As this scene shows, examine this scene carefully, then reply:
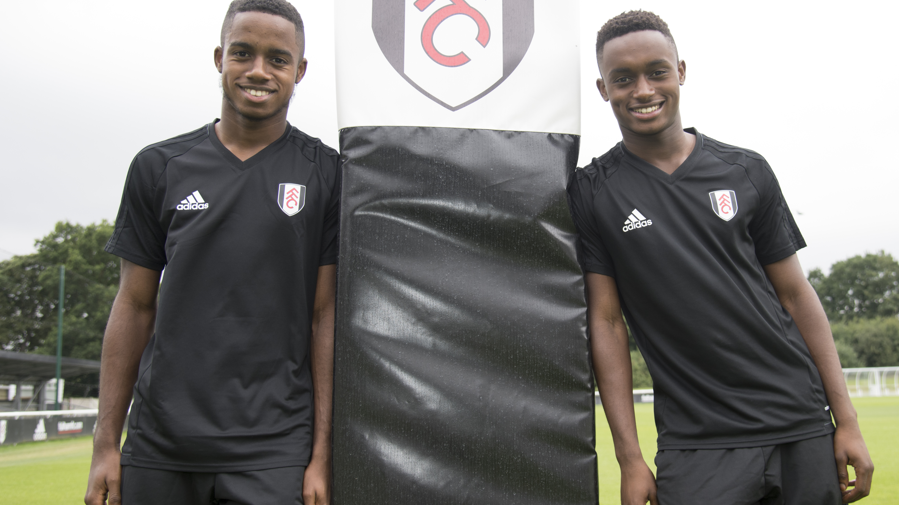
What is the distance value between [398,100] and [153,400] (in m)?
1.29

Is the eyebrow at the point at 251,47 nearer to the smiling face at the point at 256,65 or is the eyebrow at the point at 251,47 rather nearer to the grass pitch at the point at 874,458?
the smiling face at the point at 256,65

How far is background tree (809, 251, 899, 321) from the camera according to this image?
65075 millimetres

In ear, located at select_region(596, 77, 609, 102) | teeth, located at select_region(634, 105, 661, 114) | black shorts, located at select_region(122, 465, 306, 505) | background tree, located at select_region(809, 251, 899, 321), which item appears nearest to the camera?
black shorts, located at select_region(122, 465, 306, 505)

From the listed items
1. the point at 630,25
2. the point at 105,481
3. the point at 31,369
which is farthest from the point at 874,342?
the point at 105,481

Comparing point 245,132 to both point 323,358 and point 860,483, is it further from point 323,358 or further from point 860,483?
point 860,483

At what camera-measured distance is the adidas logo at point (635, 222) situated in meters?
2.35

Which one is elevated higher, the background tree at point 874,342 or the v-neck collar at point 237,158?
the v-neck collar at point 237,158

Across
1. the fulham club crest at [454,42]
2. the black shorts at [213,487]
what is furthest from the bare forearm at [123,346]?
the fulham club crest at [454,42]

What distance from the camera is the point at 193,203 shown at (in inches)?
86.8

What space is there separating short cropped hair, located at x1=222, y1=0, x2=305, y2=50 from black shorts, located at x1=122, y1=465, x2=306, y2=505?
4.93 ft

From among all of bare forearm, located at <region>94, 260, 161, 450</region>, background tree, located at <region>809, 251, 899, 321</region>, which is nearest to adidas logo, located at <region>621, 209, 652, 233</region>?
bare forearm, located at <region>94, 260, 161, 450</region>

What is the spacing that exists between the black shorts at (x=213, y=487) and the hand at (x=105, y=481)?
0.08 meters

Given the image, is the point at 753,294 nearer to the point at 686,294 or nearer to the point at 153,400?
the point at 686,294

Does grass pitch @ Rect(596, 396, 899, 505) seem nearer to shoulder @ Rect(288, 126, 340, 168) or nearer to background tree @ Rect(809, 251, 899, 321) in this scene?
shoulder @ Rect(288, 126, 340, 168)
